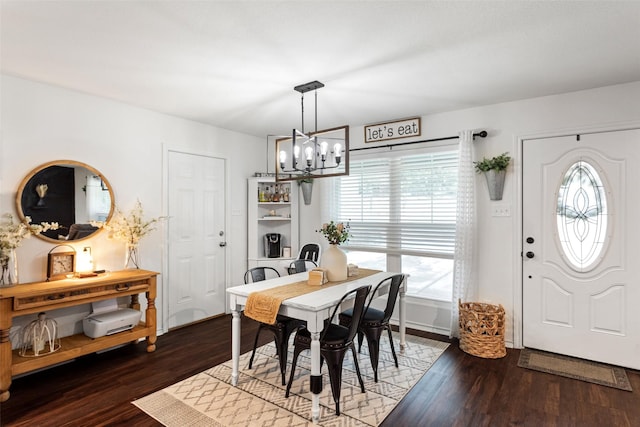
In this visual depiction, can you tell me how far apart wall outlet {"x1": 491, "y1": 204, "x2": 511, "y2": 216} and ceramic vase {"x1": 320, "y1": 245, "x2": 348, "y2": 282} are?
5.72ft

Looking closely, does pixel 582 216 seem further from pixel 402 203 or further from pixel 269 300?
pixel 269 300

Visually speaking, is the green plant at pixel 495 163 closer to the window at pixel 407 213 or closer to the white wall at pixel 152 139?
the white wall at pixel 152 139

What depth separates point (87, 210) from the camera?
133 inches

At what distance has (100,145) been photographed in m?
3.52

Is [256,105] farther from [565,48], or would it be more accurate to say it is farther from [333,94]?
[565,48]

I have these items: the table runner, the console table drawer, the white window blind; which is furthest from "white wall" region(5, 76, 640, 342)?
the table runner

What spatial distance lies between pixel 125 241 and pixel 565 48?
13.4 ft

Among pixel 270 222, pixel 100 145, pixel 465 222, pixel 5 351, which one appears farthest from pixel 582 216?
pixel 5 351

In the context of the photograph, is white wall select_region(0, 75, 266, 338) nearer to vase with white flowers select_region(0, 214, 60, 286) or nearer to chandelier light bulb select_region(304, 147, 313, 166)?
vase with white flowers select_region(0, 214, 60, 286)

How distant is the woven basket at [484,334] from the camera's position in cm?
334

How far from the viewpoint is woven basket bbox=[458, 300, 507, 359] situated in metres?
3.34

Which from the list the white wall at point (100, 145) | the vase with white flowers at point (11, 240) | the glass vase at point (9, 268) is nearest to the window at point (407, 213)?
the white wall at point (100, 145)

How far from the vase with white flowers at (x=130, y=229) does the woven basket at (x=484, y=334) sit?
11.1ft

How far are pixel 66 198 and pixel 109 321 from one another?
1197 mm
